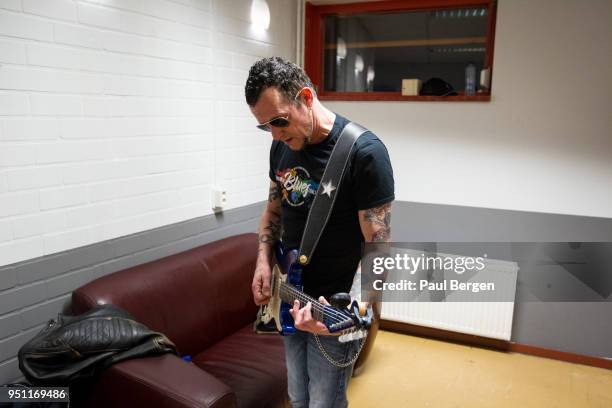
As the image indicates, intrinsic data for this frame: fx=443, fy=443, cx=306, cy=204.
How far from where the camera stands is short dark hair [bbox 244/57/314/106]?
4.43 feet

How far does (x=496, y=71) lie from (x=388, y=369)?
2077mm

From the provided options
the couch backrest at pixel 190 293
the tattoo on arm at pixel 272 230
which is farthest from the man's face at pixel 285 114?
the couch backrest at pixel 190 293

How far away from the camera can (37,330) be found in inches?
74.7

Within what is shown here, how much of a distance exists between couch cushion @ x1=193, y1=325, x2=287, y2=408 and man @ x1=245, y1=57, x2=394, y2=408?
0.40 m

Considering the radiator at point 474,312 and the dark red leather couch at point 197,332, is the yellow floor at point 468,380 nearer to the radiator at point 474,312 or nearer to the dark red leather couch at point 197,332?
the radiator at point 474,312

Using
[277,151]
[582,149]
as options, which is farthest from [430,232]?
[277,151]

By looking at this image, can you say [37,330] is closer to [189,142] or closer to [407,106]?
[189,142]

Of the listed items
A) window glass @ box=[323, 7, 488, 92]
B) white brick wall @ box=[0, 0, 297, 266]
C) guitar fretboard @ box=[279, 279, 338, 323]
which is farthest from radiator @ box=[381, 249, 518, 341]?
guitar fretboard @ box=[279, 279, 338, 323]

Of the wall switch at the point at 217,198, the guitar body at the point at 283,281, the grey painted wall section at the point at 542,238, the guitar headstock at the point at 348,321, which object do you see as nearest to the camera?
the guitar headstock at the point at 348,321

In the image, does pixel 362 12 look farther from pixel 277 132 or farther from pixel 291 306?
pixel 291 306

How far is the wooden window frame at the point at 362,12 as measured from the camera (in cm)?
300

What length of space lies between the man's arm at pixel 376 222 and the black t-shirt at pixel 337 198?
2 centimetres

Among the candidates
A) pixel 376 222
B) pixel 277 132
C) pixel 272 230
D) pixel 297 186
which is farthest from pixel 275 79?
pixel 272 230

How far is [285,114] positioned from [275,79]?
0.11 meters
